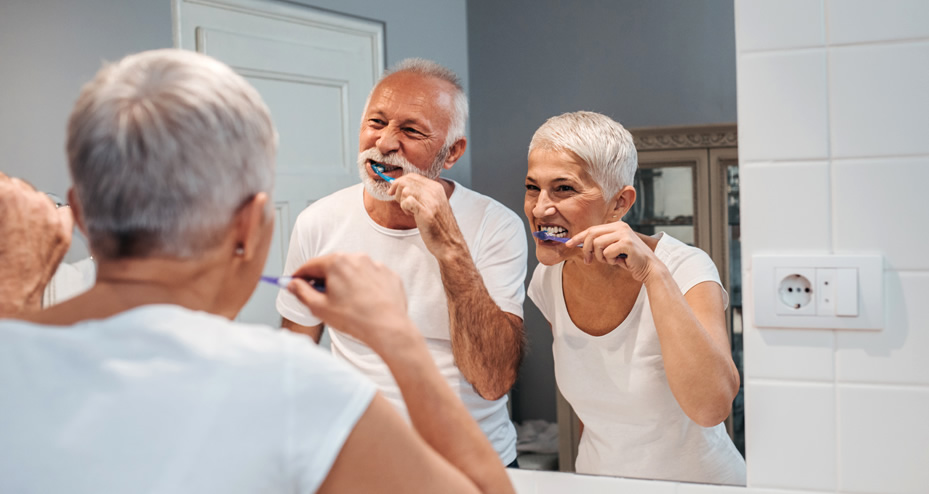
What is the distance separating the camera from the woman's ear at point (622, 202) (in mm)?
1053

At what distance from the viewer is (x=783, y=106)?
0.98 metres

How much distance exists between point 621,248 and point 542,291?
0.48ft

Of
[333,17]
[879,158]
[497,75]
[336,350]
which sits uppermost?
[333,17]

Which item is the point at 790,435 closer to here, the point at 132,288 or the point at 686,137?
the point at 686,137

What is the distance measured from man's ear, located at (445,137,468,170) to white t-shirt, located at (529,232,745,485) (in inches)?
8.5

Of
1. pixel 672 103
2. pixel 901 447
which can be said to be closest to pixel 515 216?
pixel 672 103

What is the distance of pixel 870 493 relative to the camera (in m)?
0.96

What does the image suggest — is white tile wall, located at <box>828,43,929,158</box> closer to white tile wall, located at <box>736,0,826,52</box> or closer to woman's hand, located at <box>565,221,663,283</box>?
white tile wall, located at <box>736,0,826,52</box>

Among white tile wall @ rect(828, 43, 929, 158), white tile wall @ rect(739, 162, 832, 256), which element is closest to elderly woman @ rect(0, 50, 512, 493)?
white tile wall @ rect(739, 162, 832, 256)

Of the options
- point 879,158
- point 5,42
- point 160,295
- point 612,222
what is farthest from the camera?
point 5,42

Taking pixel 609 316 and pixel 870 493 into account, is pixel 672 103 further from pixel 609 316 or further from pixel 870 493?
pixel 870 493

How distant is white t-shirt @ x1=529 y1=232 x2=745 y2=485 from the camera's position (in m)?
1.04

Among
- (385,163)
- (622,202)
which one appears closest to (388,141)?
(385,163)

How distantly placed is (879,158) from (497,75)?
21.4 inches
